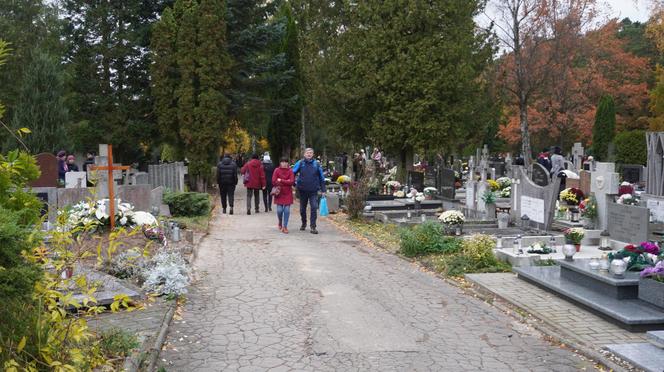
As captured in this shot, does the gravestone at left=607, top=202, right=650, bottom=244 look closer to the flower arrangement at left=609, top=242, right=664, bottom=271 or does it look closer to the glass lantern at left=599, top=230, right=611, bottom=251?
the glass lantern at left=599, top=230, right=611, bottom=251

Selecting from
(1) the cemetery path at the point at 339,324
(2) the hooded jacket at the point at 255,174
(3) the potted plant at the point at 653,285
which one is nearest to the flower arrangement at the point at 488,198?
(1) the cemetery path at the point at 339,324

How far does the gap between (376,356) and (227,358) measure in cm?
138

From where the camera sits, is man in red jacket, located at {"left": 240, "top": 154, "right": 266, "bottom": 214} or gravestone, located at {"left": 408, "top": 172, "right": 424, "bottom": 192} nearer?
man in red jacket, located at {"left": 240, "top": 154, "right": 266, "bottom": 214}

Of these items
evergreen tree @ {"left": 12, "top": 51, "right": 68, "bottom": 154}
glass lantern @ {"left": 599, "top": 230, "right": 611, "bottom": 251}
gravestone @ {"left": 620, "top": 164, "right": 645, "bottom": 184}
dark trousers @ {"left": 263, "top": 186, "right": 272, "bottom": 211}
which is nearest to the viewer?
glass lantern @ {"left": 599, "top": 230, "right": 611, "bottom": 251}

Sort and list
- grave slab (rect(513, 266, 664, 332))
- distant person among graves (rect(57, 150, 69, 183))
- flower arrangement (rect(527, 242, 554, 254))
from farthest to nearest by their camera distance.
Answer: distant person among graves (rect(57, 150, 69, 183)), flower arrangement (rect(527, 242, 554, 254)), grave slab (rect(513, 266, 664, 332))

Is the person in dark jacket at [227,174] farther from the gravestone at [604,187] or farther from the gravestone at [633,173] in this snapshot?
the gravestone at [633,173]

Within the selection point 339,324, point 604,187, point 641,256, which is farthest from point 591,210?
point 339,324

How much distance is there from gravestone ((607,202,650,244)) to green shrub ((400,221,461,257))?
2832 mm

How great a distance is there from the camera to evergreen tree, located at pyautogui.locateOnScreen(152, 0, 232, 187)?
2730 centimetres

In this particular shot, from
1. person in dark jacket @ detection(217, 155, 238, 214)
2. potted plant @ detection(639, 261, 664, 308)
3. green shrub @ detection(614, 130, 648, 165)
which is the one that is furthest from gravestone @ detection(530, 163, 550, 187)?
green shrub @ detection(614, 130, 648, 165)

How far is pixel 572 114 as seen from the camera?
3997 cm

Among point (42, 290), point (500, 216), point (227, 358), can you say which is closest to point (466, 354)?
point (227, 358)

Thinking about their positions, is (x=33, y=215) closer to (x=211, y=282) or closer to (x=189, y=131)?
(x=211, y=282)

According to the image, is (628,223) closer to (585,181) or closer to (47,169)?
(585,181)
